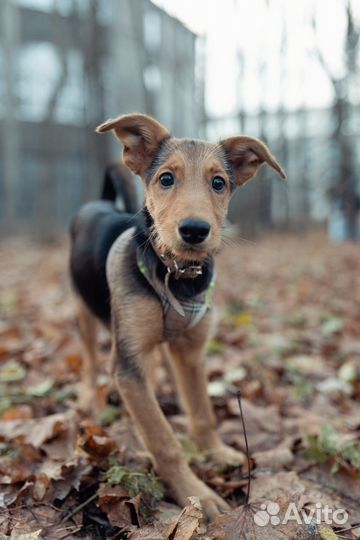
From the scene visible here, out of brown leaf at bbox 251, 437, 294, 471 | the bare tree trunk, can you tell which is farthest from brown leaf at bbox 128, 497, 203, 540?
the bare tree trunk

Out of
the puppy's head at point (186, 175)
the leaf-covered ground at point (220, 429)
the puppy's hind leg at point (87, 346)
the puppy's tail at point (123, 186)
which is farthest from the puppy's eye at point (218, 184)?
the puppy's hind leg at point (87, 346)

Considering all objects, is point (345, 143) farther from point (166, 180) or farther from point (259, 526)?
point (259, 526)

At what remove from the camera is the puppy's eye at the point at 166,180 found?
2.91 metres

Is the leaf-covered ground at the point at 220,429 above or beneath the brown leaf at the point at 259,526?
beneath

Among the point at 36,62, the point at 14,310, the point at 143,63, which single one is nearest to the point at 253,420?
the point at 14,310

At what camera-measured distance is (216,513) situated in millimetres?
2584

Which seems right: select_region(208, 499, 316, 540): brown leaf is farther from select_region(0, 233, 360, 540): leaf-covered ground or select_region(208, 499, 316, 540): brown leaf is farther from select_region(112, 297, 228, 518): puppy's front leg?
select_region(112, 297, 228, 518): puppy's front leg

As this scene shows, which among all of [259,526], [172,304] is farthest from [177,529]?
[172,304]

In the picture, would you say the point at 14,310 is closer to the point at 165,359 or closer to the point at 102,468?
the point at 165,359

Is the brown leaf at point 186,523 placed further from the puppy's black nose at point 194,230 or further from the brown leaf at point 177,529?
the puppy's black nose at point 194,230

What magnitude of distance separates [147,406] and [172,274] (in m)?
0.74

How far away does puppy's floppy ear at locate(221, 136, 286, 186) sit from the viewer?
10.1ft

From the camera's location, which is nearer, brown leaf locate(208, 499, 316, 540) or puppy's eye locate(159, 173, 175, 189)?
brown leaf locate(208, 499, 316, 540)

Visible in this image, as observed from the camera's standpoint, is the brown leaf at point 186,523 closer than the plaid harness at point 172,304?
Yes
